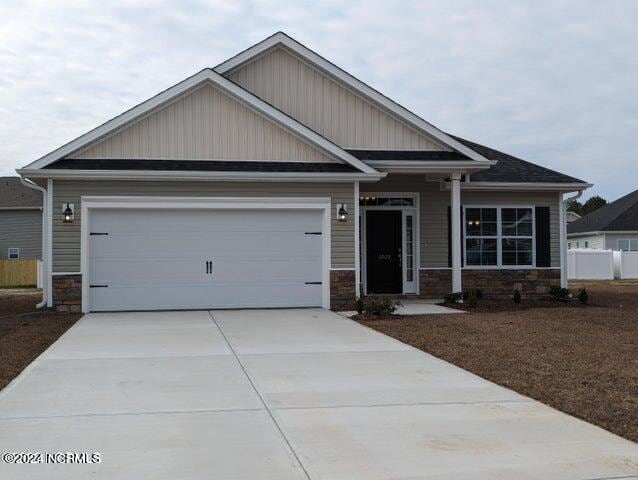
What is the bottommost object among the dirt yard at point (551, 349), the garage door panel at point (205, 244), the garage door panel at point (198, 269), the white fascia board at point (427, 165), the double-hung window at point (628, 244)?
the dirt yard at point (551, 349)

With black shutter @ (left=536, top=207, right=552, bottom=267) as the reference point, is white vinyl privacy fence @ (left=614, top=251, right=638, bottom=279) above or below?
below

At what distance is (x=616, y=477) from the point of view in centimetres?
472

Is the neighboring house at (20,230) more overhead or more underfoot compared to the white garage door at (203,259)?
more overhead

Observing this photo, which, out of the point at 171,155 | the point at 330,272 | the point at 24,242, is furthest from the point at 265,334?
the point at 24,242

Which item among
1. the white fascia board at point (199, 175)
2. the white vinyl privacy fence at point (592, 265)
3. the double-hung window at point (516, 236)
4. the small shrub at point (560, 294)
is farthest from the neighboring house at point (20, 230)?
the small shrub at point (560, 294)

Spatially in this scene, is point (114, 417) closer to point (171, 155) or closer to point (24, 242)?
point (171, 155)

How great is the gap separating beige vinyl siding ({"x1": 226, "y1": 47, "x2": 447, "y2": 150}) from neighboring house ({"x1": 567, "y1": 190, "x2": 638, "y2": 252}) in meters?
27.1

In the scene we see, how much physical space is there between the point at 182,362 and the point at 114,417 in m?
2.77

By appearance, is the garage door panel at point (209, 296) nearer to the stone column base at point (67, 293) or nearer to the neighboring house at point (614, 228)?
the stone column base at point (67, 293)

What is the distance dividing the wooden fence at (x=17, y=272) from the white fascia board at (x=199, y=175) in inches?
776

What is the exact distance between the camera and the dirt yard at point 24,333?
28.8ft

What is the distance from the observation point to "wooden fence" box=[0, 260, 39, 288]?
3198 centimetres

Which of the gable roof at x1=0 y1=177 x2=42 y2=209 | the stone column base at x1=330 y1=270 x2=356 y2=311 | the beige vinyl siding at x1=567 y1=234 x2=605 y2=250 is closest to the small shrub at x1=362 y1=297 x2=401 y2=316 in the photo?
the stone column base at x1=330 y1=270 x2=356 y2=311

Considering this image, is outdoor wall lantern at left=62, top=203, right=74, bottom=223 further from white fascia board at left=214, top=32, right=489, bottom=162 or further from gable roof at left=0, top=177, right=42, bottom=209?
gable roof at left=0, top=177, right=42, bottom=209
